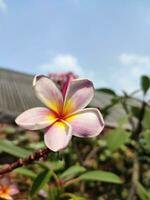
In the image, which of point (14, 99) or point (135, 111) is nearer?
point (135, 111)

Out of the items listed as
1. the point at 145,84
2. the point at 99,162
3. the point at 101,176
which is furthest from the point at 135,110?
the point at 101,176

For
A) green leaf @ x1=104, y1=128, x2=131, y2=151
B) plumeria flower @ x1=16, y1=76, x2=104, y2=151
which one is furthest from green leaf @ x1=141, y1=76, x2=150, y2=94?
plumeria flower @ x1=16, y1=76, x2=104, y2=151

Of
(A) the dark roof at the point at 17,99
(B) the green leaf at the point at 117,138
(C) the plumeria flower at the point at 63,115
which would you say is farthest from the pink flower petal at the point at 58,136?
(A) the dark roof at the point at 17,99

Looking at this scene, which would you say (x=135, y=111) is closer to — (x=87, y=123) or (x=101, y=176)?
(x=101, y=176)

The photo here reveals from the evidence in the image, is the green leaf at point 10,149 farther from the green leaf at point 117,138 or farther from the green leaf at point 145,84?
the green leaf at point 145,84

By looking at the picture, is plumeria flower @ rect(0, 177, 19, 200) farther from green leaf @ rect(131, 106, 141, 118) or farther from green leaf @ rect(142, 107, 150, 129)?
green leaf @ rect(131, 106, 141, 118)

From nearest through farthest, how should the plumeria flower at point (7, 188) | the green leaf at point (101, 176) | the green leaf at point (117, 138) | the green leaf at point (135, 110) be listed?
1. the plumeria flower at point (7, 188)
2. the green leaf at point (101, 176)
3. the green leaf at point (117, 138)
4. the green leaf at point (135, 110)

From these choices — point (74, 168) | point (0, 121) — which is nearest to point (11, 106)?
point (0, 121)
